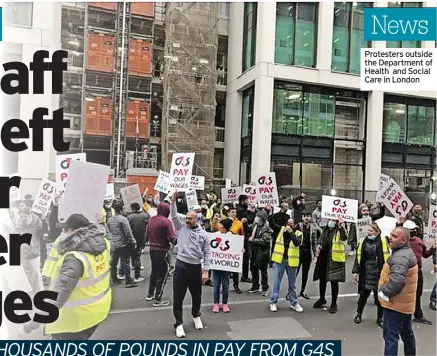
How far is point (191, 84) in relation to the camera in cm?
1820

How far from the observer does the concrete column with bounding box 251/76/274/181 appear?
17.6 m

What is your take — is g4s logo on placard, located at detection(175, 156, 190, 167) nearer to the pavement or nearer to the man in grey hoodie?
the man in grey hoodie

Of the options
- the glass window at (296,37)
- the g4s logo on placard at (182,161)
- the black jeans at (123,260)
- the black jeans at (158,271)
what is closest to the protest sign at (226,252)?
the black jeans at (158,271)

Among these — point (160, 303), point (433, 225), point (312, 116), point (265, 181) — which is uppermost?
point (312, 116)

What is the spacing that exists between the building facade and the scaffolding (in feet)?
4.17

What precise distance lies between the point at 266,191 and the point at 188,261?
3.90 meters

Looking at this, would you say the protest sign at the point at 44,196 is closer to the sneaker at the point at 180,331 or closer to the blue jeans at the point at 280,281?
the sneaker at the point at 180,331

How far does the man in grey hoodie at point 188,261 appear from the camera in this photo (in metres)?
5.48

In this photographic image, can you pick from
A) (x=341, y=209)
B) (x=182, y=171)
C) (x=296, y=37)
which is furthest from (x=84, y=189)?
(x=296, y=37)

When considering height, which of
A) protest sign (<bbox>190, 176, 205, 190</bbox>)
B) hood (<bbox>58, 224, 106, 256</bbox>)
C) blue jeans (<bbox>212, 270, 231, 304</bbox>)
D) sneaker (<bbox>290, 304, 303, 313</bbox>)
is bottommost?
sneaker (<bbox>290, 304, 303, 313</bbox>)

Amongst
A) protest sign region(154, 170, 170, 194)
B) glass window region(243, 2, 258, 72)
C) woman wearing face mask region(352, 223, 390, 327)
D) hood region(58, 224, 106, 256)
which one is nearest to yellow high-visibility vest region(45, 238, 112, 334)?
hood region(58, 224, 106, 256)

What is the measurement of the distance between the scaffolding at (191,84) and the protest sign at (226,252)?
10551 mm

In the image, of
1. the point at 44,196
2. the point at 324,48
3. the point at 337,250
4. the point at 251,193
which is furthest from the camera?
the point at 324,48
